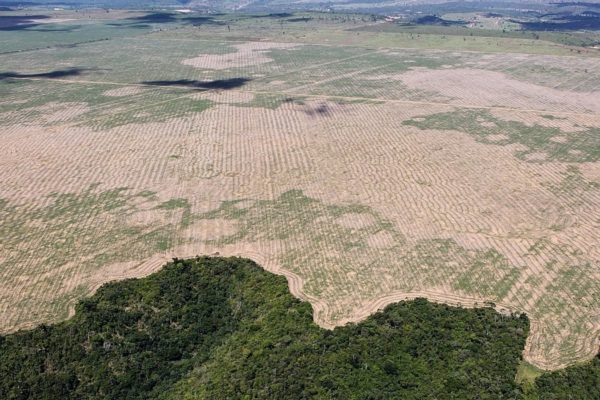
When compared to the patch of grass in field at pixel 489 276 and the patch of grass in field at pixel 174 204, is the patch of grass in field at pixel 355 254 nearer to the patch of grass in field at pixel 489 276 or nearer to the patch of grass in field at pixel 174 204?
the patch of grass in field at pixel 489 276

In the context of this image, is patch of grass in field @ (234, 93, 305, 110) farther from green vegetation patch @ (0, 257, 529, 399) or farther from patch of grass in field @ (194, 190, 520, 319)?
green vegetation patch @ (0, 257, 529, 399)

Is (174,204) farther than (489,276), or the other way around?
(174,204)

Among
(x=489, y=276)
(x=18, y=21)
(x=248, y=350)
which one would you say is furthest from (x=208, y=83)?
(x=18, y=21)

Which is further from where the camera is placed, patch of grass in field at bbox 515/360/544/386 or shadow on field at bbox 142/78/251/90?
shadow on field at bbox 142/78/251/90

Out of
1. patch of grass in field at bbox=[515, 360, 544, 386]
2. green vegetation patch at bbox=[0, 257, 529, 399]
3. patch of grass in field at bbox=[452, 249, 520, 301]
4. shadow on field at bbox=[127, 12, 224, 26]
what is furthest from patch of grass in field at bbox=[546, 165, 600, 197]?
shadow on field at bbox=[127, 12, 224, 26]

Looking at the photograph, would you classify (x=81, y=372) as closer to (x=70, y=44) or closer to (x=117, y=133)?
(x=117, y=133)

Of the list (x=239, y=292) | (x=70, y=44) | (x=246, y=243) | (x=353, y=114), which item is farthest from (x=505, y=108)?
(x=70, y=44)

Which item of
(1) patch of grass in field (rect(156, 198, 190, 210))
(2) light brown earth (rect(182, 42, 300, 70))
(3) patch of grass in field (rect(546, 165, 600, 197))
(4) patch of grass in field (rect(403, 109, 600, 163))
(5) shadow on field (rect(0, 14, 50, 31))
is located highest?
(5) shadow on field (rect(0, 14, 50, 31))

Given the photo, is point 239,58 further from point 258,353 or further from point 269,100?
point 258,353
